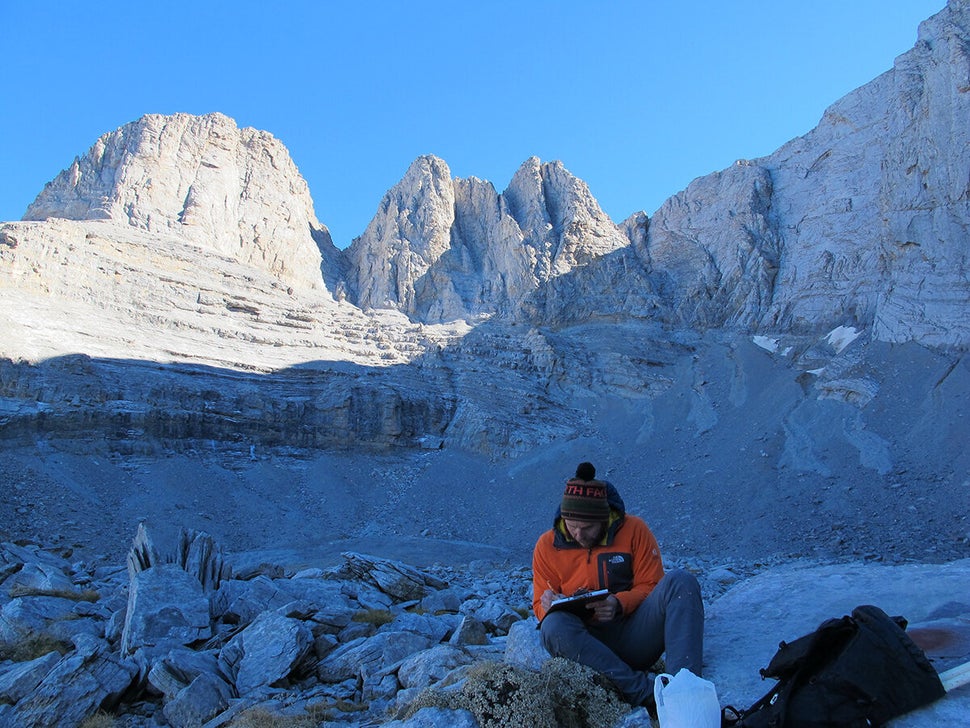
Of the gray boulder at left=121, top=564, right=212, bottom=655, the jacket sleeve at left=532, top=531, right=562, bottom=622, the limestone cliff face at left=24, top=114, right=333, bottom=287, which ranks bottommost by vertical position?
the gray boulder at left=121, top=564, right=212, bottom=655

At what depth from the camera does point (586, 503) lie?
5.16m

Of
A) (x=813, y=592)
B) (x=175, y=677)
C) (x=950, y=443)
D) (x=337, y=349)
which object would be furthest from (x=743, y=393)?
(x=175, y=677)

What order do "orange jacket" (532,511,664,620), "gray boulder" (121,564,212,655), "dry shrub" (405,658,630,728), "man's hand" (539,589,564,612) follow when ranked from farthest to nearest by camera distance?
"gray boulder" (121,564,212,655)
"orange jacket" (532,511,664,620)
"man's hand" (539,589,564,612)
"dry shrub" (405,658,630,728)

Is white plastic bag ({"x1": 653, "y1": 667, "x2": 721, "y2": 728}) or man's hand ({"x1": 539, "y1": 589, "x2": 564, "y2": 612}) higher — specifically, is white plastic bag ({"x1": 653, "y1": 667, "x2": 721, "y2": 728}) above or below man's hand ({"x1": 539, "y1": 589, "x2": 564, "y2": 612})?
below

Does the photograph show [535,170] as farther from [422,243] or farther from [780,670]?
[780,670]

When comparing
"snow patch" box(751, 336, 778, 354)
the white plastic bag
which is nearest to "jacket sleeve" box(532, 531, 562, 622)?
the white plastic bag

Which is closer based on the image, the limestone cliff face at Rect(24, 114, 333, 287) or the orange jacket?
the orange jacket

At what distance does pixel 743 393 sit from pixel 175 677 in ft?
117

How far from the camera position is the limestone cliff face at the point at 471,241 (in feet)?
212

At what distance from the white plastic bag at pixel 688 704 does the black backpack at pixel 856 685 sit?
0.79ft

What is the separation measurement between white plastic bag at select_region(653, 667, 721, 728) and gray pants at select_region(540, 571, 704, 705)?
0.46 metres

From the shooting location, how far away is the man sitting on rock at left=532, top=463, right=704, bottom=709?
4445mm

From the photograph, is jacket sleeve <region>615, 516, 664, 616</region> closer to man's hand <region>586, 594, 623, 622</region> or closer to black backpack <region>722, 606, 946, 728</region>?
man's hand <region>586, 594, 623, 622</region>

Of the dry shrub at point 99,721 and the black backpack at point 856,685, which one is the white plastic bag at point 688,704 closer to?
the black backpack at point 856,685
